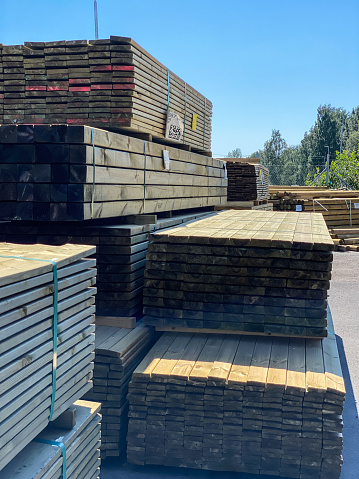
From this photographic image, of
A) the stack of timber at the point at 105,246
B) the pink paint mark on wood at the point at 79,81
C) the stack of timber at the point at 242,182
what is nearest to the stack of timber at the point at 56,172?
the stack of timber at the point at 105,246

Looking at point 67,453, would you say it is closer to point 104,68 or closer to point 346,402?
point 346,402

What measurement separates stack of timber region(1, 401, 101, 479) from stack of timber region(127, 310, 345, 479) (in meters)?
0.62

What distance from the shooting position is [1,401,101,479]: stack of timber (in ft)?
8.43

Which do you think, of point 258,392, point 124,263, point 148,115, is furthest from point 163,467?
point 148,115

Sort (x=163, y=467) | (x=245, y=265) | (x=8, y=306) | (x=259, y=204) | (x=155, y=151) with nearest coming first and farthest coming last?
1. (x=8, y=306)
2. (x=163, y=467)
3. (x=245, y=265)
4. (x=155, y=151)
5. (x=259, y=204)

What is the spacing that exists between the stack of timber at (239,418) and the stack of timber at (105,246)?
35.6 inches

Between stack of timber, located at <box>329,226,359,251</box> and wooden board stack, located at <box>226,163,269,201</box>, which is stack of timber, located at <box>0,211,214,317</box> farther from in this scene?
stack of timber, located at <box>329,226,359,251</box>

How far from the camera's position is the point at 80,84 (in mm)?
6117

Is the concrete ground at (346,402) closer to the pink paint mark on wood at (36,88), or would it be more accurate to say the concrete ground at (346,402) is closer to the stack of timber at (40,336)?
the stack of timber at (40,336)

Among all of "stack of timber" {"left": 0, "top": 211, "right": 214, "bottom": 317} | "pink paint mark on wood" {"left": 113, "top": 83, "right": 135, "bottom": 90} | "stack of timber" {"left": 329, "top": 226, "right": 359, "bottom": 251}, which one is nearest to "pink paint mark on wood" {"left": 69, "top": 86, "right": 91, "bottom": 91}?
"pink paint mark on wood" {"left": 113, "top": 83, "right": 135, "bottom": 90}

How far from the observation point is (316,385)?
3.80 metres

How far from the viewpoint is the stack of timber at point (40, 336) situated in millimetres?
2318

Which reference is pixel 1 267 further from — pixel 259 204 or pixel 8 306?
pixel 259 204

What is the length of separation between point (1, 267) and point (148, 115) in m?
4.46
